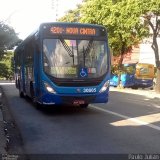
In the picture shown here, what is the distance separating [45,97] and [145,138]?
519 centimetres

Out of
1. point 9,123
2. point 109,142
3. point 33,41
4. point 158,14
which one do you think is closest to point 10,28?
point 33,41

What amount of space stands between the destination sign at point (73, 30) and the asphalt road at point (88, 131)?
2858 millimetres

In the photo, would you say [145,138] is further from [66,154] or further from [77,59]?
[77,59]

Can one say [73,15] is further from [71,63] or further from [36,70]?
[71,63]

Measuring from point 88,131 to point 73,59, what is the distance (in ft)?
12.7

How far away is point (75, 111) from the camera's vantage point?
1566cm

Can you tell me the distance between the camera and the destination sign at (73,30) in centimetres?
1428

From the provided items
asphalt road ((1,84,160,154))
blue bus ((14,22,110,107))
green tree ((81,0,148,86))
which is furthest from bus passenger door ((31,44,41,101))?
green tree ((81,0,148,86))

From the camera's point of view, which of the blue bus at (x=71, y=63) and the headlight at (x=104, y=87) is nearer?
the blue bus at (x=71, y=63)

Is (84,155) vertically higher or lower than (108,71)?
lower

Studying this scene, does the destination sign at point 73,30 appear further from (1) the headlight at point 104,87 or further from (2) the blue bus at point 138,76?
(2) the blue bus at point 138,76

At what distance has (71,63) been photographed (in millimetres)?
14062

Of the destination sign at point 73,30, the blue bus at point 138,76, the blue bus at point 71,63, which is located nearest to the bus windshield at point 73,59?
the blue bus at point 71,63

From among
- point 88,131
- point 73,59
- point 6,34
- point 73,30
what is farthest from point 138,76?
point 88,131
